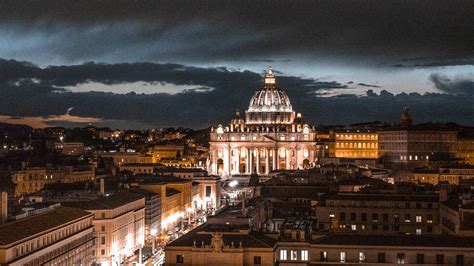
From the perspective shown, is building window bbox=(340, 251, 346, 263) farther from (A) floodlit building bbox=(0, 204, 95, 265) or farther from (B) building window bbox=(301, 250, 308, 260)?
(A) floodlit building bbox=(0, 204, 95, 265)

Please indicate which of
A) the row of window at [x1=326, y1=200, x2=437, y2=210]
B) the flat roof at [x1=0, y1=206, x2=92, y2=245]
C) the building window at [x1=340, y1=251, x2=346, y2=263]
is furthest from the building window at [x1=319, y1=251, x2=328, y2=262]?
the row of window at [x1=326, y1=200, x2=437, y2=210]

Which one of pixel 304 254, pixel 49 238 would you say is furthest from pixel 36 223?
pixel 304 254

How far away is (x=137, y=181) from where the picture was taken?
11894cm

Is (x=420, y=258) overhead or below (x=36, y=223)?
below

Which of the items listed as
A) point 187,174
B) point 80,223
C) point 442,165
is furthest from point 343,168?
point 80,223

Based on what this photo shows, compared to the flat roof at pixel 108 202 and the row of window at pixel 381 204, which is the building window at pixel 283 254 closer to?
the row of window at pixel 381 204

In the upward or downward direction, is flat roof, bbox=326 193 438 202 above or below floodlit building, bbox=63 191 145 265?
above

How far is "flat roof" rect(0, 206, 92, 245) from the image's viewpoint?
183ft

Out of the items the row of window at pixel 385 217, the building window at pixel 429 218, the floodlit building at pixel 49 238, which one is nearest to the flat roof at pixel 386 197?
the row of window at pixel 385 217

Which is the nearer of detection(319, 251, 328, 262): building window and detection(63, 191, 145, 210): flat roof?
detection(319, 251, 328, 262): building window

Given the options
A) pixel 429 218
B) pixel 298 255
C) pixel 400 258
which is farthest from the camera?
pixel 429 218

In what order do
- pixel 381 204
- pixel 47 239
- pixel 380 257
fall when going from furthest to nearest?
pixel 381 204
pixel 47 239
pixel 380 257

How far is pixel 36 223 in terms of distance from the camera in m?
61.7

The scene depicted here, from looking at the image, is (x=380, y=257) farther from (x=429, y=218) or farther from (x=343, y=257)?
(x=429, y=218)
